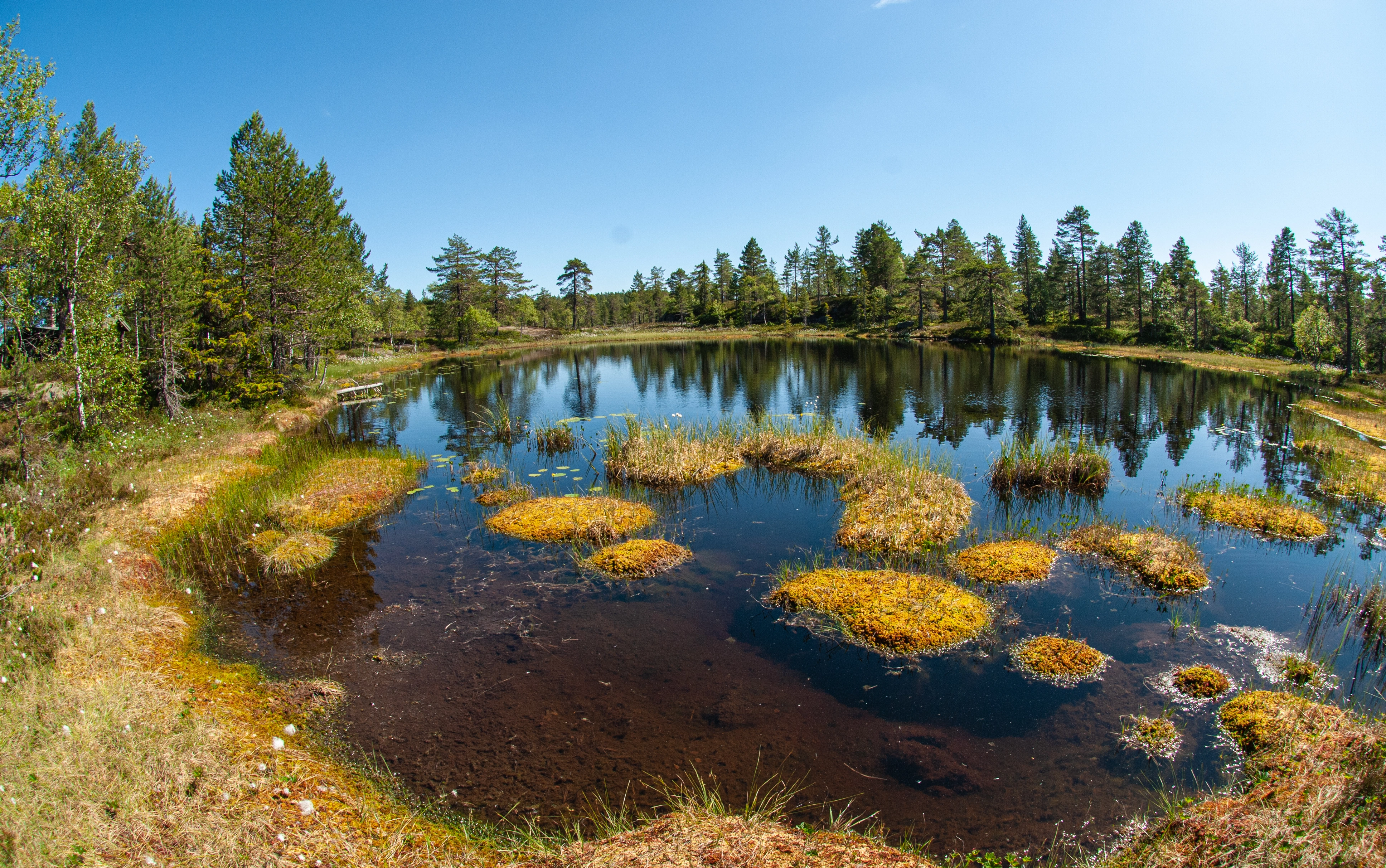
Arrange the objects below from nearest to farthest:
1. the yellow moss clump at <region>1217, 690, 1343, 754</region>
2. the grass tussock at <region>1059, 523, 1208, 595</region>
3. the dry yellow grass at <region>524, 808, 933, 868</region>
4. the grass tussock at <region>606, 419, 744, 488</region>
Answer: the dry yellow grass at <region>524, 808, 933, 868</region> < the yellow moss clump at <region>1217, 690, 1343, 754</region> < the grass tussock at <region>1059, 523, 1208, 595</region> < the grass tussock at <region>606, 419, 744, 488</region>

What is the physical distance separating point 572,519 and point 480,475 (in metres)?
5.38

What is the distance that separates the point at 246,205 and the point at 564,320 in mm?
72741

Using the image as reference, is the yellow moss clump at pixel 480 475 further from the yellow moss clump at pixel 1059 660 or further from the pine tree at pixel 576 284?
the pine tree at pixel 576 284

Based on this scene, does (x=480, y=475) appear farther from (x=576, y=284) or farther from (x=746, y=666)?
(x=576, y=284)

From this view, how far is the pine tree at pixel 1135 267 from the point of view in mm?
59781

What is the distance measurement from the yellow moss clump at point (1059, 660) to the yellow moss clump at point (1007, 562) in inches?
78.5

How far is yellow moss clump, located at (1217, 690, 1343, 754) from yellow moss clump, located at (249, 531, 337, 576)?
14256 millimetres

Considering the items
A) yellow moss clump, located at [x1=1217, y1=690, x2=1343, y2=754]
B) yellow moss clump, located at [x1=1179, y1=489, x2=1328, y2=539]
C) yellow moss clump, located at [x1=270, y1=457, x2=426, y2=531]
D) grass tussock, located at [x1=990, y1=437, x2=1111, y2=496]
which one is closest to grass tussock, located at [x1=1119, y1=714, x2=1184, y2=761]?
yellow moss clump, located at [x1=1217, y1=690, x2=1343, y2=754]

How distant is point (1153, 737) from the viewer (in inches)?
255

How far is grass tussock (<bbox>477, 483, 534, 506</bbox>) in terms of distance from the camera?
49.4 feet

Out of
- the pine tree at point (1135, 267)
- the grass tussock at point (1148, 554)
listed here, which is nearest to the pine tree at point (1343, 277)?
the pine tree at point (1135, 267)

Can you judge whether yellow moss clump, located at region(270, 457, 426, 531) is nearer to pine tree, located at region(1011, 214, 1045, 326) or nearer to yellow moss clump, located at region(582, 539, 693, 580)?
yellow moss clump, located at region(582, 539, 693, 580)

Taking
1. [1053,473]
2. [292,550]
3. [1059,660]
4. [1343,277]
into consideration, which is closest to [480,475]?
[292,550]

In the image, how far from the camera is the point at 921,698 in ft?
24.1
